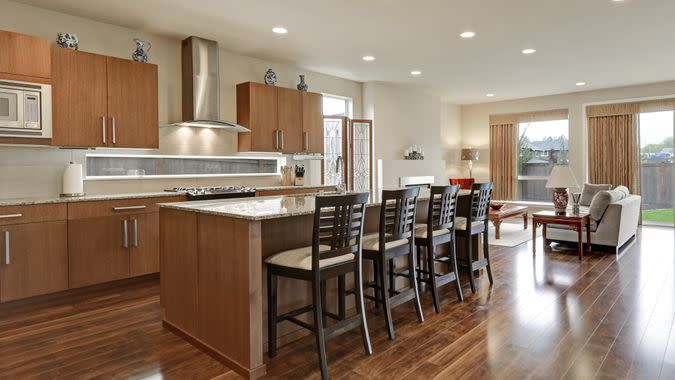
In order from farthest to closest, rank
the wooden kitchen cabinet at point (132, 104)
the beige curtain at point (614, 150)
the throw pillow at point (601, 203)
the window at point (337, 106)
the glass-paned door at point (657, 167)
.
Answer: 1. the beige curtain at point (614, 150)
2. the glass-paned door at point (657, 167)
3. the window at point (337, 106)
4. the throw pillow at point (601, 203)
5. the wooden kitchen cabinet at point (132, 104)

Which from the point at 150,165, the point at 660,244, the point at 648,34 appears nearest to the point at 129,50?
the point at 150,165

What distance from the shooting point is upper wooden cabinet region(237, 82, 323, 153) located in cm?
566

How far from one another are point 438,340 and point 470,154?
310 inches

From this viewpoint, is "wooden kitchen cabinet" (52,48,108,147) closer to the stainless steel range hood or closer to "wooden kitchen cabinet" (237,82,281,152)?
the stainless steel range hood

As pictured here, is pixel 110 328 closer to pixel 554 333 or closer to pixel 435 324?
pixel 435 324

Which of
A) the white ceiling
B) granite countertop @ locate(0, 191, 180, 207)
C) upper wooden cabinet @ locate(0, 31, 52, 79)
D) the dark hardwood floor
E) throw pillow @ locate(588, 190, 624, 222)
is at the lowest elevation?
the dark hardwood floor

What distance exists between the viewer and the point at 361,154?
7523 millimetres

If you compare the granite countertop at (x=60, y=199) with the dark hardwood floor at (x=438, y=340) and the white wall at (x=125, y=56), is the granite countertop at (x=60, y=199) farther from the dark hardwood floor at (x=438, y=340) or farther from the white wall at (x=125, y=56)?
the dark hardwood floor at (x=438, y=340)

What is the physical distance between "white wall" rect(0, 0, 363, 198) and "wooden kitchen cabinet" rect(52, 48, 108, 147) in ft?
1.26

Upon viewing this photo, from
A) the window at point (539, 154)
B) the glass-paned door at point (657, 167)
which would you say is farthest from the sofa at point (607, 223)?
the window at point (539, 154)

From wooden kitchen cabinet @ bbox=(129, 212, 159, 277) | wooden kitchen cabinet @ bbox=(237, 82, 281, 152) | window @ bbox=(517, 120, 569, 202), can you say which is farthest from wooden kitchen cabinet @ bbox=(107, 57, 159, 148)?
window @ bbox=(517, 120, 569, 202)

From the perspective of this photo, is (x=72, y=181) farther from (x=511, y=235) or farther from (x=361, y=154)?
(x=511, y=235)

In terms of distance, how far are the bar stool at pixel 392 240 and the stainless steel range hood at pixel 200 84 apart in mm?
2866

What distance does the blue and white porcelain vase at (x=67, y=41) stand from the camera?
13.6ft
